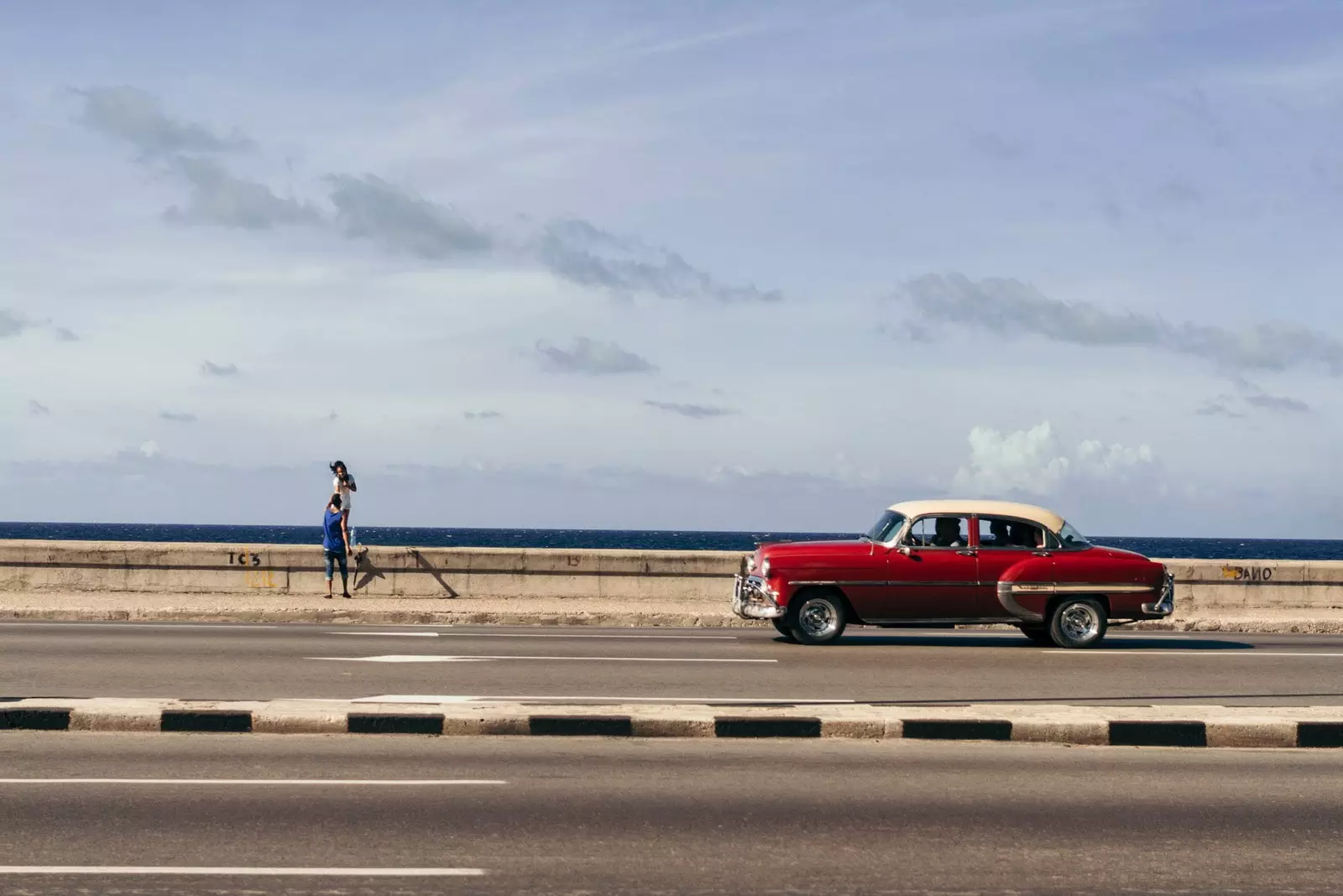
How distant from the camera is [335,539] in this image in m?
20.8

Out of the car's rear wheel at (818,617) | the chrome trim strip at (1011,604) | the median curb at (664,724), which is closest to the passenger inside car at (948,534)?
the chrome trim strip at (1011,604)

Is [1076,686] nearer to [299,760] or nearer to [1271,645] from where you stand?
[1271,645]

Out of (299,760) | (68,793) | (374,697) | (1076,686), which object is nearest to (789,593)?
(1076,686)

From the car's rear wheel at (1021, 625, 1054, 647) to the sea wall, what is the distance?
500 centimetres

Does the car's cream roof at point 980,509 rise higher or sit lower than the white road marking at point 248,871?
higher

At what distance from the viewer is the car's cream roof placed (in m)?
17.1

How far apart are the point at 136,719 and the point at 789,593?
8551mm

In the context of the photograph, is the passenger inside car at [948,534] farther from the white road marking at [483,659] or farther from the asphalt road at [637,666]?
the white road marking at [483,659]

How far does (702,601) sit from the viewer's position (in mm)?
22094

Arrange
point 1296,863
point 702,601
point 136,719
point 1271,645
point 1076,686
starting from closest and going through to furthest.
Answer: point 1296,863 < point 136,719 < point 1076,686 < point 1271,645 < point 702,601

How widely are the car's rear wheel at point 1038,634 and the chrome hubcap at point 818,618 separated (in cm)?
268

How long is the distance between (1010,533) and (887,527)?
1476mm

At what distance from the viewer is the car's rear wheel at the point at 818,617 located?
16766mm

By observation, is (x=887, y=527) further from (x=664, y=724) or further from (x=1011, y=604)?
(x=664, y=724)
